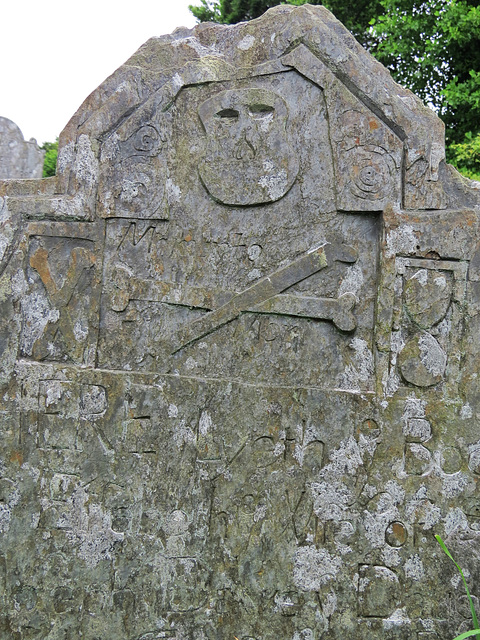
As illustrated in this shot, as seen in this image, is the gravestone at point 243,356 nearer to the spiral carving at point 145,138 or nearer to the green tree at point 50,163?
the spiral carving at point 145,138

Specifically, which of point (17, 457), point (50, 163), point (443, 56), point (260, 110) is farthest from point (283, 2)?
point (17, 457)

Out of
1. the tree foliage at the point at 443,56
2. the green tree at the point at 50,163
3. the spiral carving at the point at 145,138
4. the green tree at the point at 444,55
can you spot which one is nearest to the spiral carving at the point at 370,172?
the spiral carving at the point at 145,138

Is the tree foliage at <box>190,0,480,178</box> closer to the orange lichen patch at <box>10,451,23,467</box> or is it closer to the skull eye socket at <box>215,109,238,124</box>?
the skull eye socket at <box>215,109,238,124</box>

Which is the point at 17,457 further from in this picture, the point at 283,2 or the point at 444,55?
the point at 283,2

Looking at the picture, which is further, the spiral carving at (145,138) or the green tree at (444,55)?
the green tree at (444,55)

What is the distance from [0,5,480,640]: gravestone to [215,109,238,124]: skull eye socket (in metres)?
0.02

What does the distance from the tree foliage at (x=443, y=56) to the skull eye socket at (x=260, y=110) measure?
5.03 metres

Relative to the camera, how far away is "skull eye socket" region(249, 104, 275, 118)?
3328 mm

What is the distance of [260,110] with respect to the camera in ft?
11.0

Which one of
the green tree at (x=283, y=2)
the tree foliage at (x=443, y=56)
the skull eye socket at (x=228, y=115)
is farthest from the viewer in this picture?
the green tree at (x=283, y=2)

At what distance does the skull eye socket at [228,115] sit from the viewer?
3336mm

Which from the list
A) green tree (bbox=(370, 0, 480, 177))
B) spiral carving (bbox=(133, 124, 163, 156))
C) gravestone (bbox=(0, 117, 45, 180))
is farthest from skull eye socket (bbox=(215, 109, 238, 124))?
gravestone (bbox=(0, 117, 45, 180))

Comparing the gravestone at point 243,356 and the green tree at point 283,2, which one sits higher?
the green tree at point 283,2

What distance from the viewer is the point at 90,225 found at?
11.0ft
